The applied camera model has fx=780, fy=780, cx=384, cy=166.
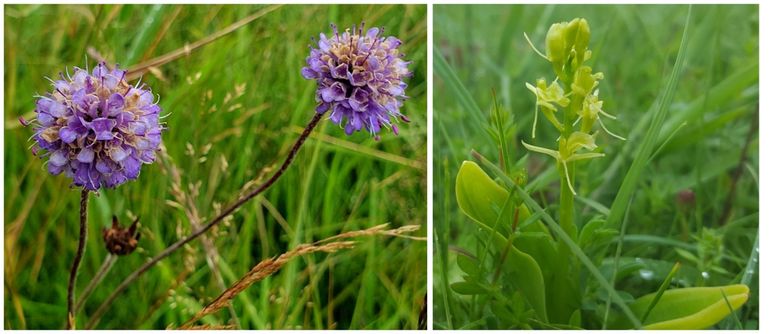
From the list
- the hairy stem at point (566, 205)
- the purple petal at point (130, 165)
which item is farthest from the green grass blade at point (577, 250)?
the purple petal at point (130, 165)

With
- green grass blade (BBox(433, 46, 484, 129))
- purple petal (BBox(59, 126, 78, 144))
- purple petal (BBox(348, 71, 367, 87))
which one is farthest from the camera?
green grass blade (BBox(433, 46, 484, 129))

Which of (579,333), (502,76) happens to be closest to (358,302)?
(579,333)

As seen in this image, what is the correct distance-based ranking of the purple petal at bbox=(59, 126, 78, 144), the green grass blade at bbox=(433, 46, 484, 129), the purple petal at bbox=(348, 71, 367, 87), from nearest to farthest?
the purple petal at bbox=(59, 126, 78, 144) → the purple petal at bbox=(348, 71, 367, 87) → the green grass blade at bbox=(433, 46, 484, 129)

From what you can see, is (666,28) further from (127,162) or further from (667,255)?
(127,162)

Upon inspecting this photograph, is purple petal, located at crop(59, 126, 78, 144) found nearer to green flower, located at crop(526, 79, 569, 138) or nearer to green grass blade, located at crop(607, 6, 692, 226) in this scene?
green flower, located at crop(526, 79, 569, 138)

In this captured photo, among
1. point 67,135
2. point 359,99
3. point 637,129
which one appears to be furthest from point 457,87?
point 67,135

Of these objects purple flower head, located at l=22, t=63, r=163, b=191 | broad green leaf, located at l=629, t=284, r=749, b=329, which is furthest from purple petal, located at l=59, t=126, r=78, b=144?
broad green leaf, located at l=629, t=284, r=749, b=329

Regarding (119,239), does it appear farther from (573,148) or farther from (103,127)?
(573,148)
